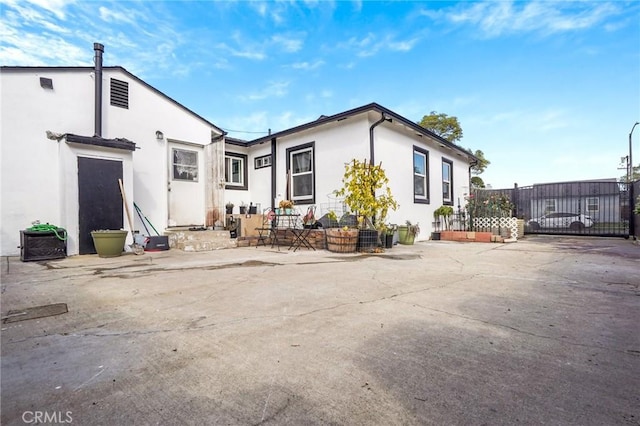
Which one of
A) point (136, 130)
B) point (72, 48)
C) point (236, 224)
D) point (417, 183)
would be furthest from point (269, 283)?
point (72, 48)

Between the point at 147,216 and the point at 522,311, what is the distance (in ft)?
28.5

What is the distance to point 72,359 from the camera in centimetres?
177

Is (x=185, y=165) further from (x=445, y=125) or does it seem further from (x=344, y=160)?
(x=445, y=125)

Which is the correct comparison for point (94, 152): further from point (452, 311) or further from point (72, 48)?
point (452, 311)

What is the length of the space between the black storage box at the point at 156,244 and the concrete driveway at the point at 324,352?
3.26 m

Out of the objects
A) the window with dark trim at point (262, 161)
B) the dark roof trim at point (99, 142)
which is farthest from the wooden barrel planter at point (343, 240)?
the dark roof trim at point (99, 142)

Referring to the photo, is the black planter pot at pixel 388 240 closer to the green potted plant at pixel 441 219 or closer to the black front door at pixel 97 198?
the green potted plant at pixel 441 219

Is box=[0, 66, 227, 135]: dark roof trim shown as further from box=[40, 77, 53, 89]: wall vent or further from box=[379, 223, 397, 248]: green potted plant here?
box=[379, 223, 397, 248]: green potted plant

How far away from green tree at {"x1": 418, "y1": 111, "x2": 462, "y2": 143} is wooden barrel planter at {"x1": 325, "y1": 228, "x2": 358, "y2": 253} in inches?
631

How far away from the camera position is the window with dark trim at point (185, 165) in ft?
29.5

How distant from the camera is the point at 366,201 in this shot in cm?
696

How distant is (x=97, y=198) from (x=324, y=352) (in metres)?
6.85

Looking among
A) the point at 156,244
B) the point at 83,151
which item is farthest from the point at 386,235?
the point at 83,151

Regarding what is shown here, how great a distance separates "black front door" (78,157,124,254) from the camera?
6.21 m
